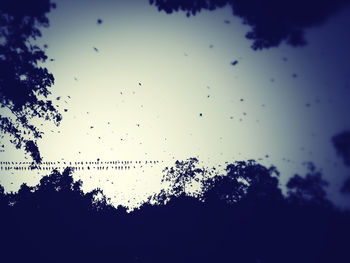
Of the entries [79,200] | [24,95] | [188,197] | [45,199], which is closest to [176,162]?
[188,197]

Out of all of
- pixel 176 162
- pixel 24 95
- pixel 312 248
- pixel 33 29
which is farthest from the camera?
pixel 176 162

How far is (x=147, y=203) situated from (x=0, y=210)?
14658 millimetres

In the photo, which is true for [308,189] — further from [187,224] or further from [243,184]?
[187,224]

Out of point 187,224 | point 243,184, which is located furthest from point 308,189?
point 187,224

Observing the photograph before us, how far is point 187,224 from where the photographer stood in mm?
21453

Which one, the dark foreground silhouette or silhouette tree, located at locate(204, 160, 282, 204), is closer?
the dark foreground silhouette

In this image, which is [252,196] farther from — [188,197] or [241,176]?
[188,197]

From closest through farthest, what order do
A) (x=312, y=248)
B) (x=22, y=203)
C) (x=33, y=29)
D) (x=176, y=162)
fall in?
(x=33, y=29)
(x=312, y=248)
(x=22, y=203)
(x=176, y=162)

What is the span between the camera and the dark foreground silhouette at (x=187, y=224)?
17.9 metres

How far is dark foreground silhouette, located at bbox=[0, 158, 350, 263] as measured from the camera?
706 inches

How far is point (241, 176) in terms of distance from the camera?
89.0 feet

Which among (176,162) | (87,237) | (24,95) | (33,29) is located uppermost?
(176,162)

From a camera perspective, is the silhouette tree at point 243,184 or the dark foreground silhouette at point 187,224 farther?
the silhouette tree at point 243,184

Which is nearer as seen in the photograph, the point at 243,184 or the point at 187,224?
the point at 187,224
